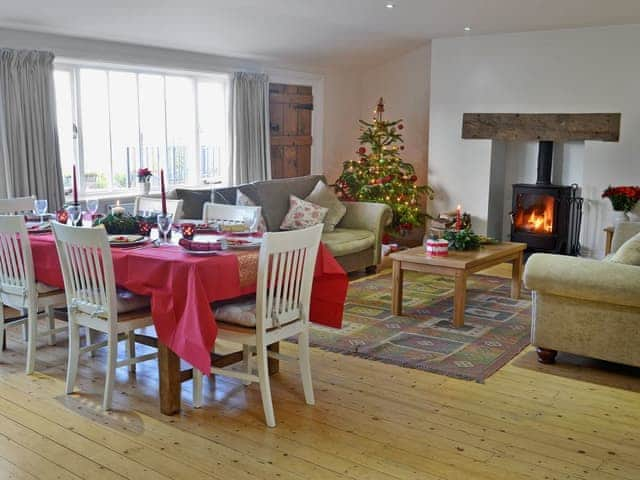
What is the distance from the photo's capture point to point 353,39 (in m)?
7.65

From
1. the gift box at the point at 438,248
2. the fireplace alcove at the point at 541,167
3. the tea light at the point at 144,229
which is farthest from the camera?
the fireplace alcove at the point at 541,167

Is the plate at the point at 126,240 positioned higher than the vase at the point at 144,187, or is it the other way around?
the vase at the point at 144,187

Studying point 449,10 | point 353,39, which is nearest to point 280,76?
point 353,39

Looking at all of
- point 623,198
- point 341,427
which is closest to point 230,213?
point 341,427

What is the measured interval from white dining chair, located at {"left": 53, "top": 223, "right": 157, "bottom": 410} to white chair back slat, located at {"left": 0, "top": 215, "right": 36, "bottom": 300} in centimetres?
40

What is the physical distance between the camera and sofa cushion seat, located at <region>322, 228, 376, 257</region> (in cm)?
620

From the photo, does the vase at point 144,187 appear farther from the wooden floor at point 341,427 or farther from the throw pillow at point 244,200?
the wooden floor at point 341,427

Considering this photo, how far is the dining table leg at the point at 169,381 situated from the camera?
3428mm

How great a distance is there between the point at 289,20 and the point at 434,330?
349cm

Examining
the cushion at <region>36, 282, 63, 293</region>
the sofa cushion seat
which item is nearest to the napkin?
the cushion at <region>36, 282, 63, 293</region>

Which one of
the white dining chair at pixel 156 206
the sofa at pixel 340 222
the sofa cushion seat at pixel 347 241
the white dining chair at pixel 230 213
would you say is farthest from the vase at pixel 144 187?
the white dining chair at pixel 230 213

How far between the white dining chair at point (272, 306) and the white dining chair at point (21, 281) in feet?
3.65

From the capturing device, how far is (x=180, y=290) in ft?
10.6

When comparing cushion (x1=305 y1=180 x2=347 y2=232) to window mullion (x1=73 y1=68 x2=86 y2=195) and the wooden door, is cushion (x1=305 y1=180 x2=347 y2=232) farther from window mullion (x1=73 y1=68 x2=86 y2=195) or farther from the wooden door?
window mullion (x1=73 y1=68 x2=86 y2=195)
